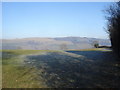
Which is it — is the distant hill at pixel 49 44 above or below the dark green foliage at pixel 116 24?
below

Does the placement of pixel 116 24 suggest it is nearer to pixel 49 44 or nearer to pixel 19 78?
pixel 19 78

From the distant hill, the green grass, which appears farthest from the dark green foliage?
the green grass

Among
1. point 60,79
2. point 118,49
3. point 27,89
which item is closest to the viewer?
point 27,89

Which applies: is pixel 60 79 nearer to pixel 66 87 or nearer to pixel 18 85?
pixel 66 87

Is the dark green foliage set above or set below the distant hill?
above

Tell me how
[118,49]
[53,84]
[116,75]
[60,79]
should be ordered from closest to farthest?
[53,84] < [60,79] < [116,75] < [118,49]

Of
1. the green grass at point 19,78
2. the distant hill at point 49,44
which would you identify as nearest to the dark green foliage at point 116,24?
the distant hill at point 49,44

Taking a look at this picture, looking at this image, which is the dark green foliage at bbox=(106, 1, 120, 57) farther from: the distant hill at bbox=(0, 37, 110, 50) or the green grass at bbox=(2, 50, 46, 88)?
the green grass at bbox=(2, 50, 46, 88)

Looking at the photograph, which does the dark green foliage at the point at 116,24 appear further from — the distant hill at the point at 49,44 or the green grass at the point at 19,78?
the green grass at the point at 19,78

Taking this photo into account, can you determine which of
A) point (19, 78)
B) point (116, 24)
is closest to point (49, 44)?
point (116, 24)

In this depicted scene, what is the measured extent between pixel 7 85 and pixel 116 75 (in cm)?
442

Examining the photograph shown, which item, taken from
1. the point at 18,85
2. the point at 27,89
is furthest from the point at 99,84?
the point at 18,85

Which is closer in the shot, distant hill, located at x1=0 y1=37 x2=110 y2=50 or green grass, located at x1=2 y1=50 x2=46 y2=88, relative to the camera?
green grass, located at x1=2 y1=50 x2=46 y2=88

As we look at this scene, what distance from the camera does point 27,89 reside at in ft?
A: 15.8
